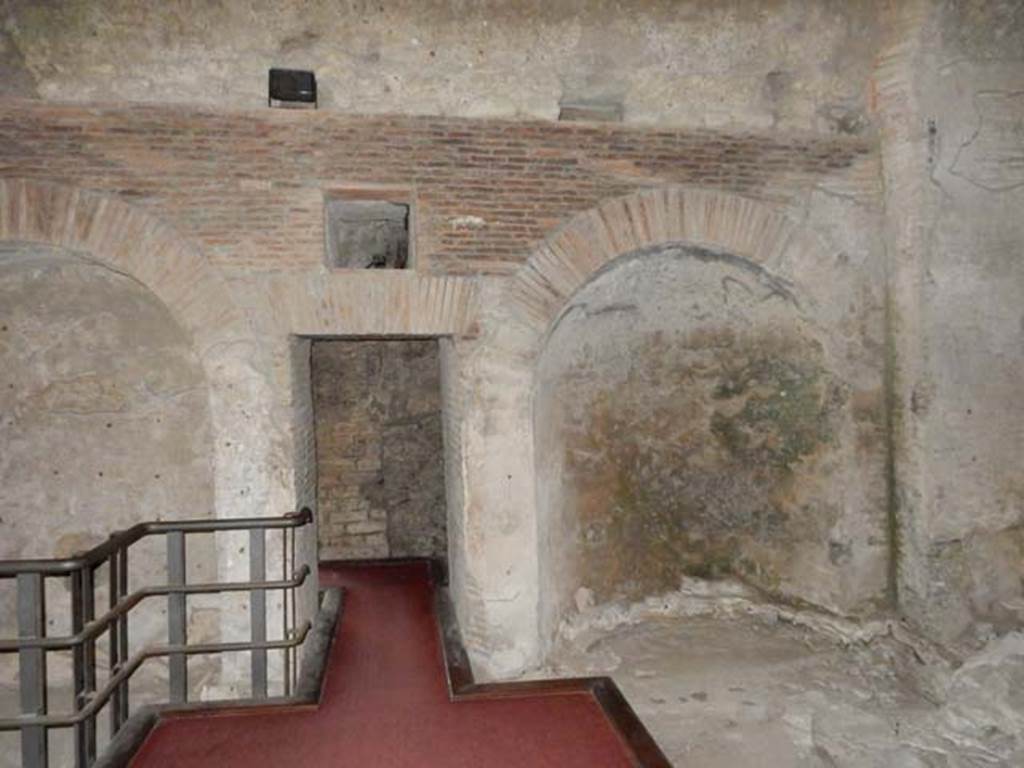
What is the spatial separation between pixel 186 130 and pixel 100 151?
524 millimetres

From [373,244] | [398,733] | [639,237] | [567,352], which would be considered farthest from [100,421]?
[639,237]

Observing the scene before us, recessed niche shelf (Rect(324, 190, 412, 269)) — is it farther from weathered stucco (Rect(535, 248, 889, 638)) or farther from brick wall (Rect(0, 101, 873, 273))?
weathered stucco (Rect(535, 248, 889, 638))

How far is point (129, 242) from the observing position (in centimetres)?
430

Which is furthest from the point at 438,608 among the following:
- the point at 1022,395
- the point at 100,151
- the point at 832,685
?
the point at 1022,395

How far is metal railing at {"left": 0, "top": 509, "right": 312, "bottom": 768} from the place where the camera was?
108 inches

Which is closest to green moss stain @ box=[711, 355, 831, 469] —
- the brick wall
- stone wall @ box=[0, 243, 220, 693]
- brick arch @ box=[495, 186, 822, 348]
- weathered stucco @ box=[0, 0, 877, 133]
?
brick arch @ box=[495, 186, 822, 348]

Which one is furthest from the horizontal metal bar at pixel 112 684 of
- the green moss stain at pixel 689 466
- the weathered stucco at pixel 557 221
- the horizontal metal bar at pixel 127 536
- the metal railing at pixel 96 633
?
the green moss stain at pixel 689 466

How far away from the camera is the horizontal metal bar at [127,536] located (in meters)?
2.71

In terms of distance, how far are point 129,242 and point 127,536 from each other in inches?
77.1

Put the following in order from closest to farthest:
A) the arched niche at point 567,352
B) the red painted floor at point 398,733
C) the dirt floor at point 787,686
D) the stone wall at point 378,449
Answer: the red painted floor at point 398,733 < the dirt floor at point 787,686 < the arched niche at point 567,352 < the stone wall at point 378,449

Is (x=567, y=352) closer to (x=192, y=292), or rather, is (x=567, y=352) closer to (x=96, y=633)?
(x=192, y=292)

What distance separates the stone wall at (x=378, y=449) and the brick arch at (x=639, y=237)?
9.93ft

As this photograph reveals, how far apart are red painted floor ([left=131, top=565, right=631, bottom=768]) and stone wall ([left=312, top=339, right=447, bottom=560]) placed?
3.24 m

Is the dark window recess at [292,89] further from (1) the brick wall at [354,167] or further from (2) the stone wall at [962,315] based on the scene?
(2) the stone wall at [962,315]
